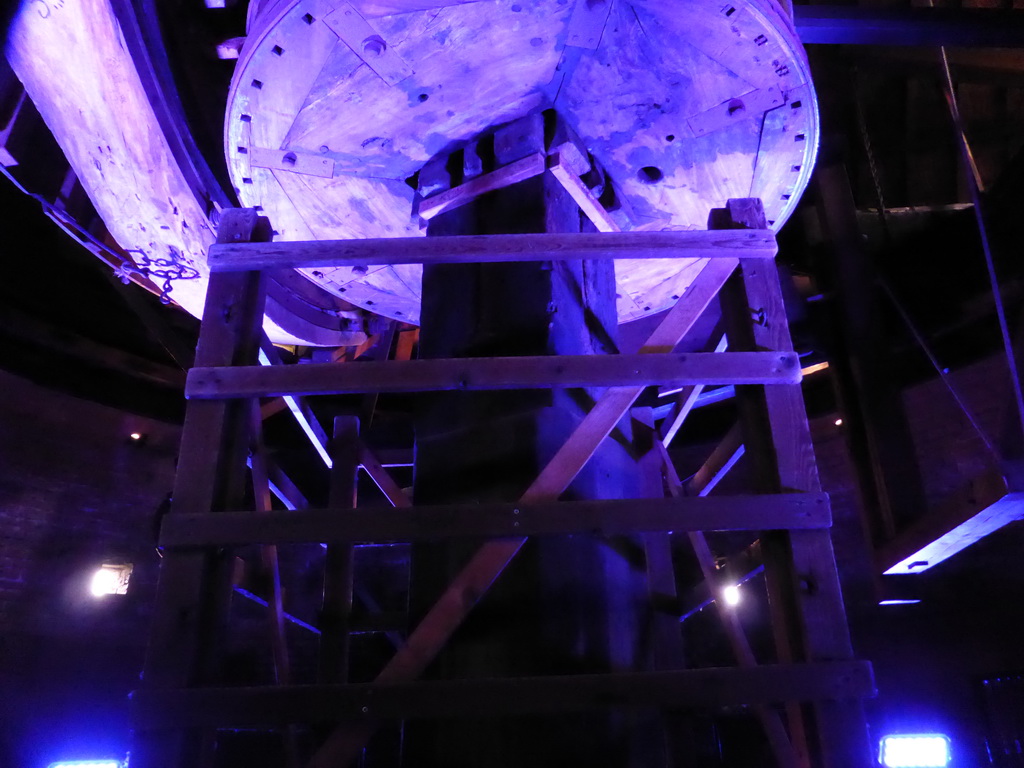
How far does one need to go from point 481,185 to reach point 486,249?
99cm

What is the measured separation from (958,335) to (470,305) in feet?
23.8

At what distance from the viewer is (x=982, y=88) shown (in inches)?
324

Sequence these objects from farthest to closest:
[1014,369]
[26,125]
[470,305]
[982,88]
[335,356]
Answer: [982,88], [335,356], [1014,369], [26,125], [470,305]

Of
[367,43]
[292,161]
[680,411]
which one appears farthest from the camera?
[680,411]

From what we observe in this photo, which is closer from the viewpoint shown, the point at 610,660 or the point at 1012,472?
the point at 610,660

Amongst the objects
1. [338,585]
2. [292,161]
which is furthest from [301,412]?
[292,161]

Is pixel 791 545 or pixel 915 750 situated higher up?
pixel 791 545

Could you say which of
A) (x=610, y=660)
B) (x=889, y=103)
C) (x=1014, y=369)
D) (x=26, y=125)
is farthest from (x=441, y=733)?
(x=889, y=103)

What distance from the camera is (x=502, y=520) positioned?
221 cm

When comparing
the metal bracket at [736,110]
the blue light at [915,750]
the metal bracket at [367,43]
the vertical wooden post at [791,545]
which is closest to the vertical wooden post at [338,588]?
the metal bracket at [367,43]

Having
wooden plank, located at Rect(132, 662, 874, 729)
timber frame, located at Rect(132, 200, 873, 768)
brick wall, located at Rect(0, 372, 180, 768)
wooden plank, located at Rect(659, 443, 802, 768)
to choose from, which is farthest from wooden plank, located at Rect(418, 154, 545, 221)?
brick wall, located at Rect(0, 372, 180, 768)

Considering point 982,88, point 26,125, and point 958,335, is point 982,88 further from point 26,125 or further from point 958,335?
point 26,125

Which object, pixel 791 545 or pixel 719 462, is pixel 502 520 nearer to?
pixel 791 545

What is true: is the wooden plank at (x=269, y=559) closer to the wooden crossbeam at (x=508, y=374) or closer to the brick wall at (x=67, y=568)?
the wooden crossbeam at (x=508, y=374)
